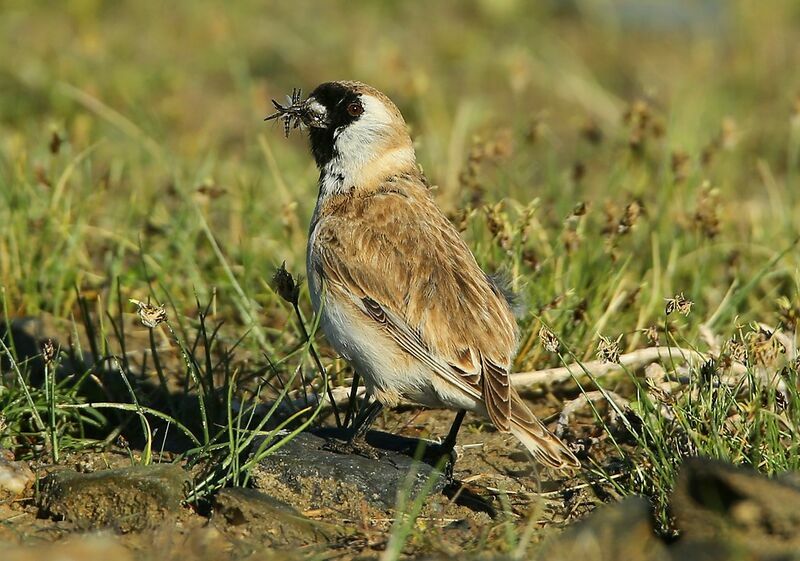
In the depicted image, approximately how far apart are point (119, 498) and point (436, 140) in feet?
15.1

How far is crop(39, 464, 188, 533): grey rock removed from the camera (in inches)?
177

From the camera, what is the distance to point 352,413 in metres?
5.39

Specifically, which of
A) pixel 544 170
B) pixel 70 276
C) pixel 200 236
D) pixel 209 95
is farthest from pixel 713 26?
pixel 70 276

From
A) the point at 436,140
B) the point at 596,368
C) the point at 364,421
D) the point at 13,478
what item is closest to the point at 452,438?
the point at 364,421

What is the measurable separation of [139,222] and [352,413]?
8.40 feet

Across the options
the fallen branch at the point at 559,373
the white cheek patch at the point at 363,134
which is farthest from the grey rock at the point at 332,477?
the white cheek patch at the point at 363,134

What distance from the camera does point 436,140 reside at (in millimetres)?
8539

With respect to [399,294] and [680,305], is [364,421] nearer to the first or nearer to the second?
[399,294]

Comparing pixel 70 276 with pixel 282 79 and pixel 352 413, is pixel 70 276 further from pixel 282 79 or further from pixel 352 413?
pixel 282 79

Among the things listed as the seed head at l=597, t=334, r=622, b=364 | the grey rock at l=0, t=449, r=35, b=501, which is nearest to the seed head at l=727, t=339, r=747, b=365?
the seed head at l=597, t=334, r=622, b=364

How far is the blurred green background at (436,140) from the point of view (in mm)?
6430

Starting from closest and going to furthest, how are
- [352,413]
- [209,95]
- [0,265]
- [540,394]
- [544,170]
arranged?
[352,413] < [540,394] < [0,265] < [544,170] < [209,95]

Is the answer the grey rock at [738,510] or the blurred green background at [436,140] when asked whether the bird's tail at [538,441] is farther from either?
the blurred green background at [436,140]

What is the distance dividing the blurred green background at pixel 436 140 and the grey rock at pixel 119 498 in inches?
62.3
